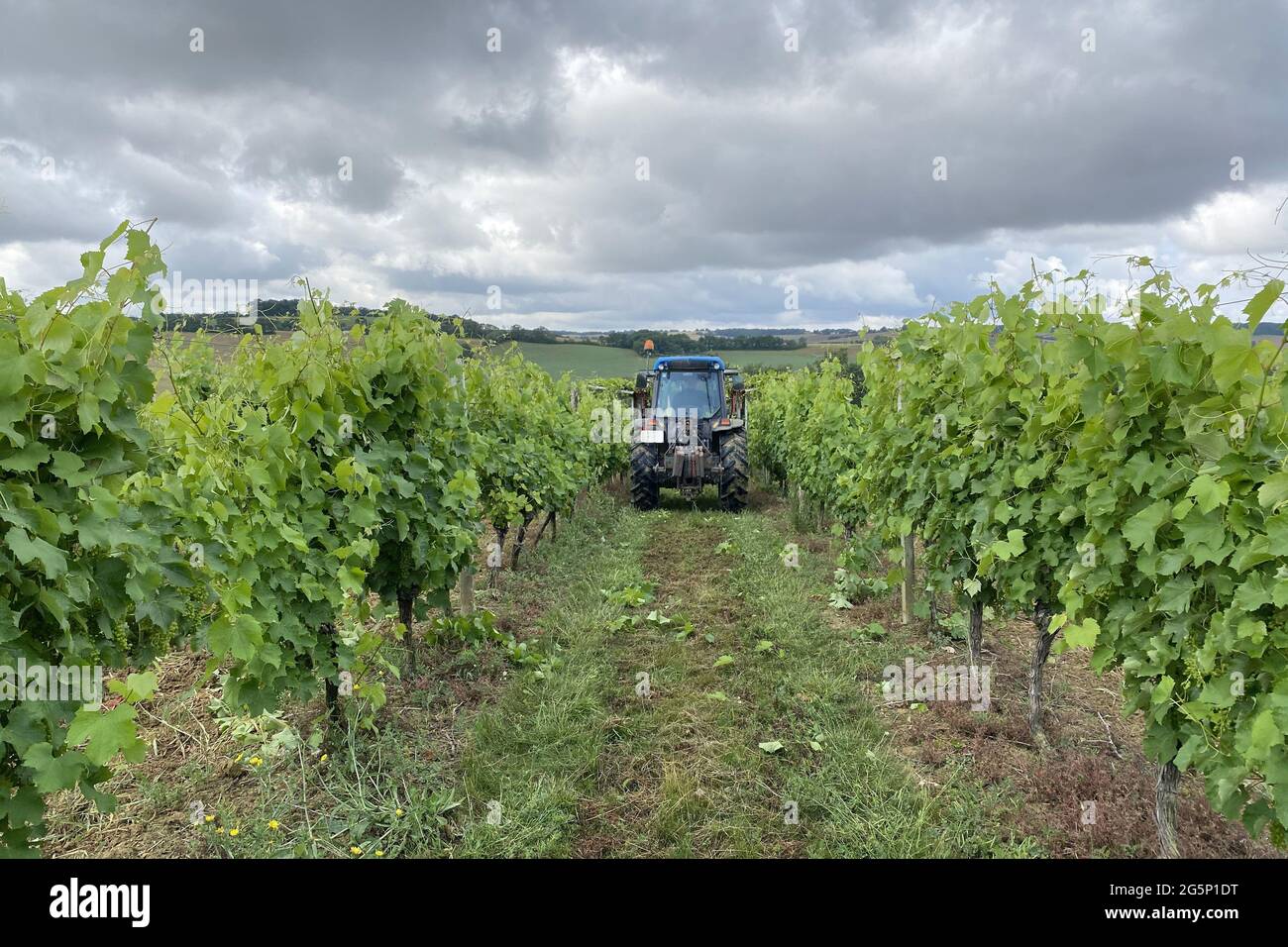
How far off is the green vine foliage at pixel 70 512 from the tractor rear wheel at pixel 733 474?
9805 millimetres

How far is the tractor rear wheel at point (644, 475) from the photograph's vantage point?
38.9ft

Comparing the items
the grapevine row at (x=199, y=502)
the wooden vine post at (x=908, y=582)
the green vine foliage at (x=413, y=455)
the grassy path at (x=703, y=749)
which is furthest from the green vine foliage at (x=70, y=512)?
the wooden vine post at (x=908, y=582)

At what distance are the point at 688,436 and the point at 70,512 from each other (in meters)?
10.4

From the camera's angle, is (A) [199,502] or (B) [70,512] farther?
(A) [199,502]

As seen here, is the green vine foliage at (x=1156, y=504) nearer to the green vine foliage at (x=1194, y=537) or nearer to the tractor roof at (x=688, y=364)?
the green vine foliage at (x=1194, y=537)

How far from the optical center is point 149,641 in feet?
8.23

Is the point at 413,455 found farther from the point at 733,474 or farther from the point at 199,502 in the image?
the point at 733,474

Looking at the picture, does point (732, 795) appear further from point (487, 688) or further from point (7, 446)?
point (7, 446)

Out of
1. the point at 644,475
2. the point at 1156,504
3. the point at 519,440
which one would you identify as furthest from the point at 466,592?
the point at 644,475

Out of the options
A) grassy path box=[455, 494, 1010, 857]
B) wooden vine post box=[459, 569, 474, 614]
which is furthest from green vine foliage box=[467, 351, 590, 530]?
grassy path box=[455, 494, 1010, 857]

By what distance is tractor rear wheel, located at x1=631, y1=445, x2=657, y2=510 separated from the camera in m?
11.9

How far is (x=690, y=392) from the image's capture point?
42.3 feet

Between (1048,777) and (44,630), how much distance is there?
423cm

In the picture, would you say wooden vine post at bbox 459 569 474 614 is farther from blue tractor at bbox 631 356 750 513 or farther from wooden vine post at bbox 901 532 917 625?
blue tractor at bbox 631 356 750 513
